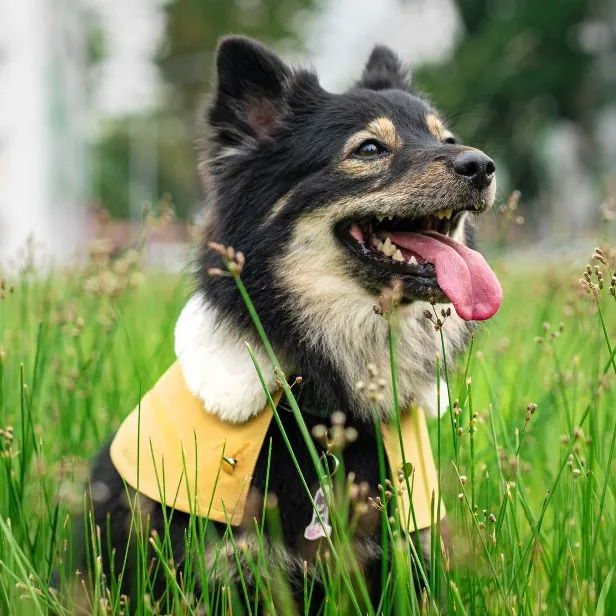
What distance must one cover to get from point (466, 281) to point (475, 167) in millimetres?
433

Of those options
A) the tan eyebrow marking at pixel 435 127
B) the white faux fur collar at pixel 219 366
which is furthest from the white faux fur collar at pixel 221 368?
the tan eyebrow marking at pixel 435 127

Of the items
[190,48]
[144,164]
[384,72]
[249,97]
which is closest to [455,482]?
[249,97]

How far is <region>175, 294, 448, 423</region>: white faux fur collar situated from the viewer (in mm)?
2891

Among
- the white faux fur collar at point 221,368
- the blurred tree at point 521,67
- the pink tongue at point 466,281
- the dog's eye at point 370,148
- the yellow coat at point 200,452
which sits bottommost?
the yellow coat at point 200,452

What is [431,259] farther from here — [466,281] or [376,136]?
[376,136]

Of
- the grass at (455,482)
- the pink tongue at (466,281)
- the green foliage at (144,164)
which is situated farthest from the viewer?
the green foliage at (144,164)

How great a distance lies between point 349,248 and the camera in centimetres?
329

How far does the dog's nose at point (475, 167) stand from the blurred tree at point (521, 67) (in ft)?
97.4

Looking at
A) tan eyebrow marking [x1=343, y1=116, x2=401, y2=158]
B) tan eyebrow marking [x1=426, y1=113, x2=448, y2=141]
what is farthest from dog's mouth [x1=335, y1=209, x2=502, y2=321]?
tan eyebrow marking [x1=426, y1=113, x2=448, y2=141]

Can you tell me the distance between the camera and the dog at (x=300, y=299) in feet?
9.27

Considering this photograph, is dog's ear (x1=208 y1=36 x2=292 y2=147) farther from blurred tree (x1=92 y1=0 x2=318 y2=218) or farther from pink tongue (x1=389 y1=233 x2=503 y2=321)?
blurred tree (x1=92 y1=0 x2=318 y2=218)

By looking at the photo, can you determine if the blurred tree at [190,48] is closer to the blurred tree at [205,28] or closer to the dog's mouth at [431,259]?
the blurred tree at [205,28]

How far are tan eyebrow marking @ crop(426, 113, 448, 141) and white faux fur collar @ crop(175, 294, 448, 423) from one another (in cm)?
106

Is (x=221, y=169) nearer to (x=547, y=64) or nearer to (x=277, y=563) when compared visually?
(x=277, y=563)
